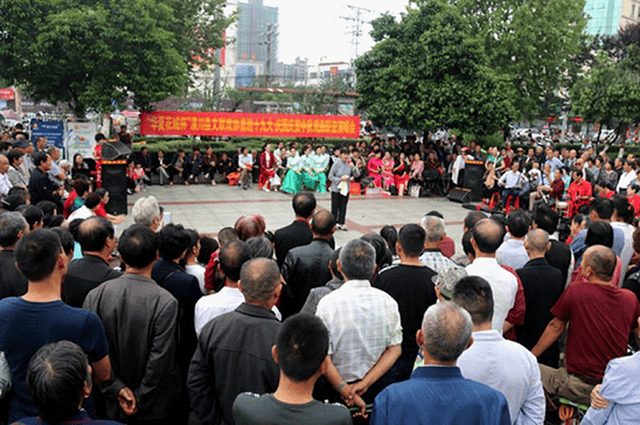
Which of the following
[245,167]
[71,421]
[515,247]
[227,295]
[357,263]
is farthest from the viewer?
[245,167]

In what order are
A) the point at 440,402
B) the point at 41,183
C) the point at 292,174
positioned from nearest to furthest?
the point at 440,402, the point at 41,183, the point at 292,174

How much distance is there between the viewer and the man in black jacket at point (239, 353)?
2.87 meters

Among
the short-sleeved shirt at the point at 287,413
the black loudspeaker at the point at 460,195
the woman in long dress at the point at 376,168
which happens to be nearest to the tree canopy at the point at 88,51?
the woman in long dress at the point at 376,168

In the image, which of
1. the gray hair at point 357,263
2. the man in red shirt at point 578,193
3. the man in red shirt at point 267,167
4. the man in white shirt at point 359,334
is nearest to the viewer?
the man in white shirt at point 359,334

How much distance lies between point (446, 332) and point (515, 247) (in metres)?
3.06

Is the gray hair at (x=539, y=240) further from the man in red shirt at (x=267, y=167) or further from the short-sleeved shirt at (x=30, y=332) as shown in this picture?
the man in red shirt at (x=267, y=167)

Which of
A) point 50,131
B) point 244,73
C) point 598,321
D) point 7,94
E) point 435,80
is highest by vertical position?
point 244,73

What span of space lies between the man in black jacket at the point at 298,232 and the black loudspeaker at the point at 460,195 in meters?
10.8

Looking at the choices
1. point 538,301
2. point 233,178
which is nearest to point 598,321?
point 538,301

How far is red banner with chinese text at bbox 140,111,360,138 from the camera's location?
17422 millimetres

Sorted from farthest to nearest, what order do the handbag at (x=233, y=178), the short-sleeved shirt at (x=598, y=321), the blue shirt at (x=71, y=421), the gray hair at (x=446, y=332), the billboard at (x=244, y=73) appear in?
the billboard at (x=244, y=73) → the handbag at (x=233, y=178) → the short-sleeved shirt at (x=598, y=321) → the gray hair at (x=446, y=332) → the blue shirt at (x=71, y=421)

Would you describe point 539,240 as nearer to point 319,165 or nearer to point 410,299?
point 410,299

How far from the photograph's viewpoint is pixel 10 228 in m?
4.22

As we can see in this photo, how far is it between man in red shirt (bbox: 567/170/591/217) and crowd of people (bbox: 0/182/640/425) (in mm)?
7932
